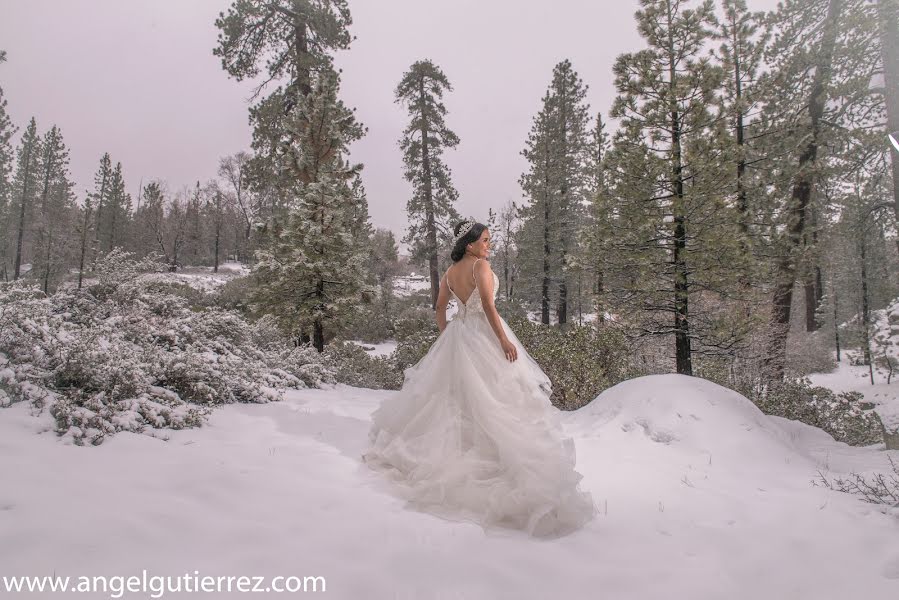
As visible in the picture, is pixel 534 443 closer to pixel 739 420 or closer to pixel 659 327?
pixel 739 420

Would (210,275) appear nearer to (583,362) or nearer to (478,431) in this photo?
(583,362)

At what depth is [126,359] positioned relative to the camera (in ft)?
14.6

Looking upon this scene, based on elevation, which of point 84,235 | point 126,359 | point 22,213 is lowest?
point 126,359

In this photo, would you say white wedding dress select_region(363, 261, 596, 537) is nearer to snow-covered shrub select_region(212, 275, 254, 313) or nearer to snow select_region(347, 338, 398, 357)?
snow select_region(347, 338, 398, 357)

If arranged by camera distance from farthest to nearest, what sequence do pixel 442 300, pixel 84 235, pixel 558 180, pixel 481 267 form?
pixel 84 235, pixel 558 180, pixel 442 300, pixel 481 267

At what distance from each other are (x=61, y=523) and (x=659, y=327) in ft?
26.9

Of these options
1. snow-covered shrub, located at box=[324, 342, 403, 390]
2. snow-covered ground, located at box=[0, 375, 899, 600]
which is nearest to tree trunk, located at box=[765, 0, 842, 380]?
snow-covered ground, located at box=[0, 375, 899, 600]

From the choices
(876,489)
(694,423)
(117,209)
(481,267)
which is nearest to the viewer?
(876,489)

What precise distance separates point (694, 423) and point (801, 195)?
970 cm

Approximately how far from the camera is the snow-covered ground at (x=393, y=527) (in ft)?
6.74

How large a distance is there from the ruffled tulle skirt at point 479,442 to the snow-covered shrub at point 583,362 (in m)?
4.26

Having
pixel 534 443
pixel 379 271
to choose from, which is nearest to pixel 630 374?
pixel 534 443

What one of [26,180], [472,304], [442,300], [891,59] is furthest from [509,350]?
[26,180]

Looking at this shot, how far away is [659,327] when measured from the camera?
7.61 metres
